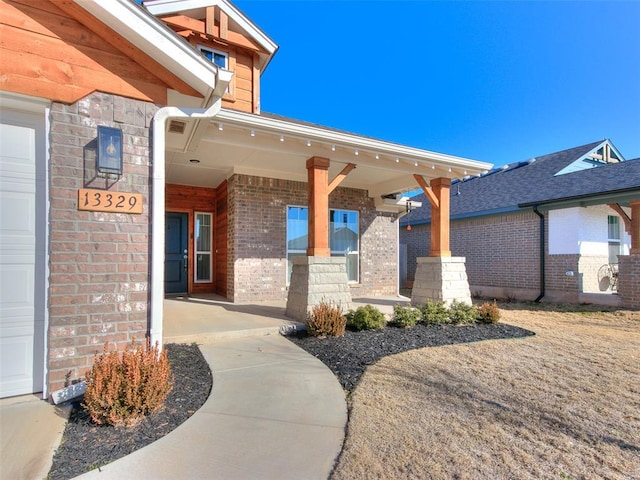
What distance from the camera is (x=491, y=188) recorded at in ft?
45.9

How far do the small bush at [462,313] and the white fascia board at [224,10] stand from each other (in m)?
7.01

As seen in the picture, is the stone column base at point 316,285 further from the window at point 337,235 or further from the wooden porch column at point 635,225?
the wooden porch column at point 635,225

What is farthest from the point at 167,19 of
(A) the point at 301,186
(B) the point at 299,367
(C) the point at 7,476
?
(C) the point at 7,476

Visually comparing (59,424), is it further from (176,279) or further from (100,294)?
(176,279)

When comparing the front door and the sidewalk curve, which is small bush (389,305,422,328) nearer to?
the sidewalk curve

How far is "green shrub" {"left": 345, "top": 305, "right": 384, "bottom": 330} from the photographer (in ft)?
17.7

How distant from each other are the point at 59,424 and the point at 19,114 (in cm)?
251

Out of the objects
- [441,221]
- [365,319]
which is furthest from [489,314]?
[365,319]

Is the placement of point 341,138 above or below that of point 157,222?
above

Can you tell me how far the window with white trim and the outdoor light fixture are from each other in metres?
6.37

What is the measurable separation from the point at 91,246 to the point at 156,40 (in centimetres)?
193

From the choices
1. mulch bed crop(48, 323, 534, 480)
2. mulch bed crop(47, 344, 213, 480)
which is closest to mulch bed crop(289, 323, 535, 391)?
mulch bed crop(48, 323, 534, 480)

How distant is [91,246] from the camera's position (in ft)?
9.59

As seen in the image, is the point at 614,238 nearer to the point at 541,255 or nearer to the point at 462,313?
the point at 541,255
